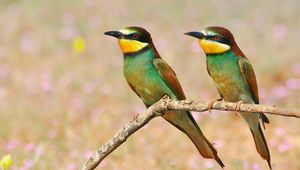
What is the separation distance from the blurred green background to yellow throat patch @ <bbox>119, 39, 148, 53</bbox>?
1388 mm

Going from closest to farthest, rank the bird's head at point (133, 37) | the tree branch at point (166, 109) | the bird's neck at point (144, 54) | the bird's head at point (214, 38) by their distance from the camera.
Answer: the tree branch at point (166, 109) → the bird's head at point (214, 38) → the bird's head at point (133, 37) → the bird's neck at point (144, 54)

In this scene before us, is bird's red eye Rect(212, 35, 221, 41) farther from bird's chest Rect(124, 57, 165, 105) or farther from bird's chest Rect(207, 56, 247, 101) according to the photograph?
bird's chest Rect(124, 57, 165, 105)

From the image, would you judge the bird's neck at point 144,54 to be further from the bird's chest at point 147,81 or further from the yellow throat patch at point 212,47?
the yellow throat patch at point 212,47

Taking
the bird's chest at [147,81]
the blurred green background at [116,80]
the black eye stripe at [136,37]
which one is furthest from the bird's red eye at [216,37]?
the blurred green background at [116,80]

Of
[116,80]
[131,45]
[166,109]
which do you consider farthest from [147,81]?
[116,80]

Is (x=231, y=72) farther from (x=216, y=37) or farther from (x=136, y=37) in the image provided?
(x=136, y=37)

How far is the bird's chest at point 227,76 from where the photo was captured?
143 inches

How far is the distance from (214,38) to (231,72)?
0.44m

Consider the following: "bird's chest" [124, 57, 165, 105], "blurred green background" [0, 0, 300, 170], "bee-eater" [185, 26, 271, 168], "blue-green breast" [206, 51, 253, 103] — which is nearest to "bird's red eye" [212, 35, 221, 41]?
"bee-eater" [185, 26, 271, 168]

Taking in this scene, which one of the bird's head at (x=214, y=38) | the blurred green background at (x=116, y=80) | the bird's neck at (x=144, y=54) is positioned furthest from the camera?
the blurred green background at (x=116, y=80)

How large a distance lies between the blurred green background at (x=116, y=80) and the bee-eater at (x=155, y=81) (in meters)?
1.05

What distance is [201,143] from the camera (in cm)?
364

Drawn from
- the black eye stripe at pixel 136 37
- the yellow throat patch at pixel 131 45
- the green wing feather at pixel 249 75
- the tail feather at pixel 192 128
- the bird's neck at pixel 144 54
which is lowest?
the tail feather at pixel 192 128

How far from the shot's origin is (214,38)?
132 inches
